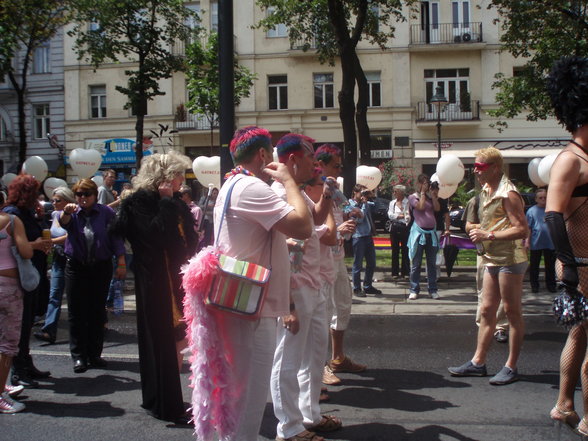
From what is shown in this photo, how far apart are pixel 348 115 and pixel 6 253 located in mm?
11308

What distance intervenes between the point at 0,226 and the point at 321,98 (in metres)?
26.2

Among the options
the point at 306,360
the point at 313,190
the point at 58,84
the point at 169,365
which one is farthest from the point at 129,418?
the point at 58,84

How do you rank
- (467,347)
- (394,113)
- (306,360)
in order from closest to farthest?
(306,360)
(467,347)
(394,113)

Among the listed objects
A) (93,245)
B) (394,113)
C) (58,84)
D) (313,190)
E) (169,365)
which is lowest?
(169,365)

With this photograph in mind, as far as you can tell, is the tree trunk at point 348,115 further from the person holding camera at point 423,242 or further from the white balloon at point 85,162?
the white balloon at point 85,162

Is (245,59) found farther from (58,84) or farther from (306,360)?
(306,360)

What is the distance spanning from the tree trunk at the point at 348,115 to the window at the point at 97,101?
20.2 m

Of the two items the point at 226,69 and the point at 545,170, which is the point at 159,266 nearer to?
the point at 226,69

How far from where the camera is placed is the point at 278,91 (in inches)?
1178

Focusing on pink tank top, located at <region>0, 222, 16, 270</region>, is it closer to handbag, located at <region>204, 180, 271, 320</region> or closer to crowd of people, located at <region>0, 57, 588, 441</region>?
crowd of people, located at <region>0, 57, 588, 441</region>

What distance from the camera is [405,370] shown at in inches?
221

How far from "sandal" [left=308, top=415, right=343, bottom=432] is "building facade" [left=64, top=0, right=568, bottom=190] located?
25.3 meters

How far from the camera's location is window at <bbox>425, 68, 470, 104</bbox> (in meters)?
29.0

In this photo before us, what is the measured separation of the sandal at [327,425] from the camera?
162 inches
